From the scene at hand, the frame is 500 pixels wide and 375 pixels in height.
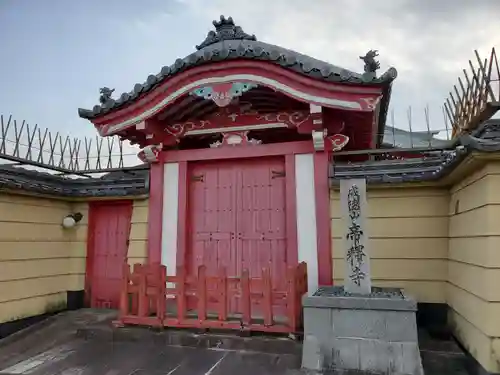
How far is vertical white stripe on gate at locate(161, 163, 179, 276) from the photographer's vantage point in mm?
6680

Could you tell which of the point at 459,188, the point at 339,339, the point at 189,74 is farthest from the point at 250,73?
the point at 339,339

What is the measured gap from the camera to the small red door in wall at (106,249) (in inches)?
290

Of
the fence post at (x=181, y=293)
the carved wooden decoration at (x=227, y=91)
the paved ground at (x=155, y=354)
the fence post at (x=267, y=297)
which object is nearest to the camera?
the paved ground at (x=155, y=354)

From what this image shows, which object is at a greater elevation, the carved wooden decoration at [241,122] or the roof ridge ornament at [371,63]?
the roof ridge ornament at [371,63]

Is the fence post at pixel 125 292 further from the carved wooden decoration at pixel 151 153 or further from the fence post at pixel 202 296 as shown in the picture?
the carved wooden decoration at pixel 151 153

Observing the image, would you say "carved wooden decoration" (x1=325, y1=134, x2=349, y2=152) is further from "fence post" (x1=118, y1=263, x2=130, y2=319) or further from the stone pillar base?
"fence post" (x1=118, y1=263, x2=130, y2=319)

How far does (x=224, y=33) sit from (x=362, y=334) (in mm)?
7423

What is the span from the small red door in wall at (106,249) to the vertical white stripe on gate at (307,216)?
10.6 feet

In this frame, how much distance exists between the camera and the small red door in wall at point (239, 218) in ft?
21.0

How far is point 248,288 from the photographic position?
514cm

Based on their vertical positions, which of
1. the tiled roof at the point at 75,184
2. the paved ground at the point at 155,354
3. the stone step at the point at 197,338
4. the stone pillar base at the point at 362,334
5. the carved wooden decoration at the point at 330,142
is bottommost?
the paved ground at the point at 155,354

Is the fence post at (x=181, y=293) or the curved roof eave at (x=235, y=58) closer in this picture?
the fence post at (x=181, y=293)

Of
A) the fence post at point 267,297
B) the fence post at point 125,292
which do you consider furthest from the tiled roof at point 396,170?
the fence post at point 125,292

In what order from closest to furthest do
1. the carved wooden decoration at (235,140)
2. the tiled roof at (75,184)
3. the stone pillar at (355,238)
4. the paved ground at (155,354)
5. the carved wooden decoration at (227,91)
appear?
1. the paved ground at (155,354)
2. the stone pillar at (355,238)
3. the carved wooden decoration at (227,91)
4. the tiled roof at (75,184)
5. the carved wooden decoration at (235,140)
